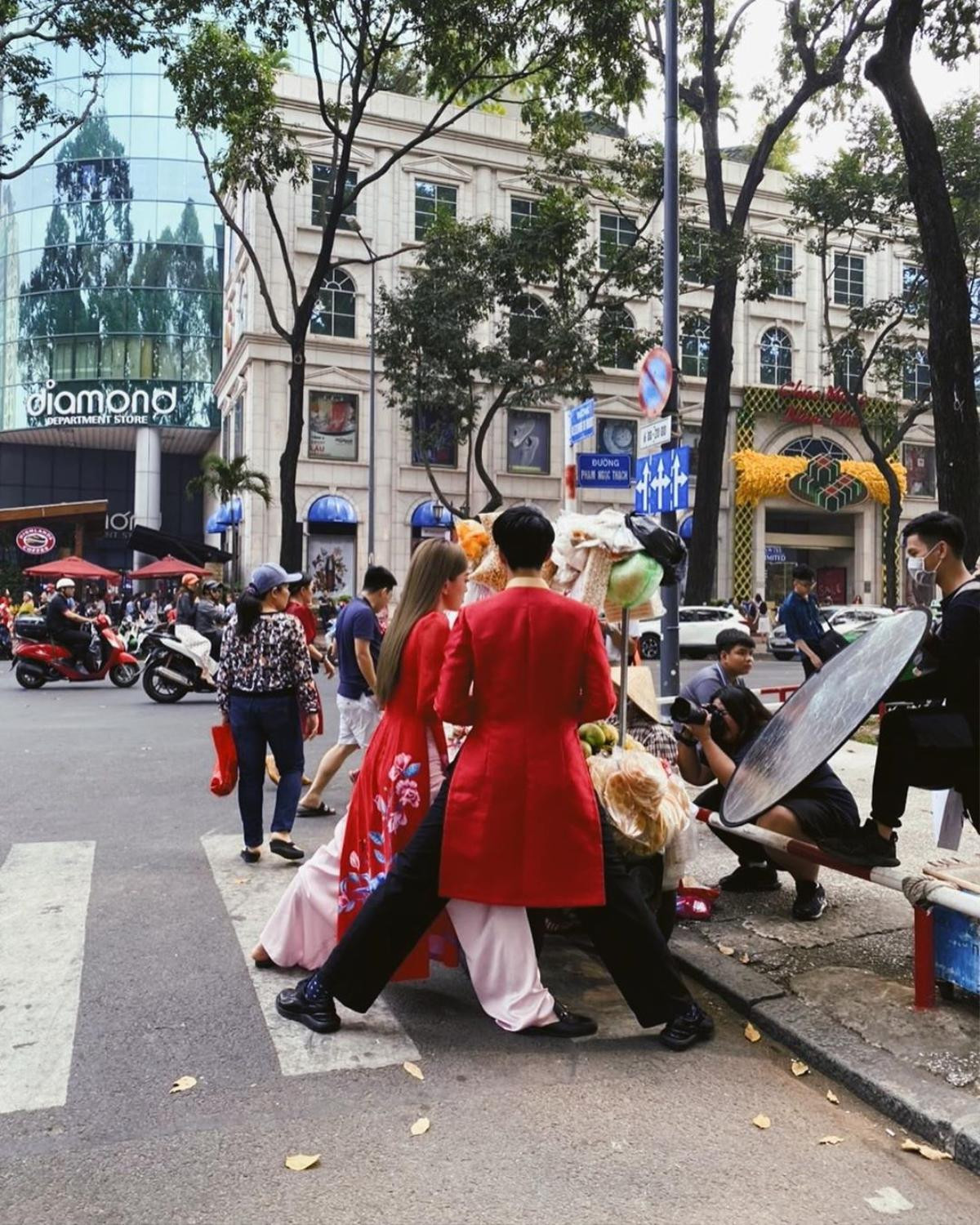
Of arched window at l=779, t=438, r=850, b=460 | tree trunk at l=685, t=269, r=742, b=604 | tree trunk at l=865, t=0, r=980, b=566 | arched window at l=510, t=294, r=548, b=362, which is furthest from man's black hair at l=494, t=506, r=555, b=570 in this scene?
arched window at l=779, t=438, r=850, b=460

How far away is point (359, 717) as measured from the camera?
7.20 meters

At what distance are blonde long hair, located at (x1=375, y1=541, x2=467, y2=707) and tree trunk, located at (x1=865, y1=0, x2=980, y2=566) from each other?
26.3ft

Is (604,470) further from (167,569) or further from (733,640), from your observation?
(167,569)

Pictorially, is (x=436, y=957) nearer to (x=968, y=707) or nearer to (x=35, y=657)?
(x=968, y=707)

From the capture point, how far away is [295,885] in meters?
4.14

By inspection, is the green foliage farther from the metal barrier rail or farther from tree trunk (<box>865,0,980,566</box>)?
the metal barrier rail

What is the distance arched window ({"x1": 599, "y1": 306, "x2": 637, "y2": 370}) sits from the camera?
25.3 meters

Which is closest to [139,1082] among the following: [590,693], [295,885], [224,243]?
[295,885]

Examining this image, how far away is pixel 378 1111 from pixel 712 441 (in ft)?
60.2

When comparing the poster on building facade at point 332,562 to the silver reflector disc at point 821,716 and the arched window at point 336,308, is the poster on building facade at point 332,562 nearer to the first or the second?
the arched window at point 336,308

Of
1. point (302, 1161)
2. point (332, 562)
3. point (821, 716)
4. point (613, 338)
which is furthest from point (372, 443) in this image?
point (302, 1161)

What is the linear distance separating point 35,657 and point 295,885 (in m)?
12.9

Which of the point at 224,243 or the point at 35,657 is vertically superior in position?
the point at 224,243

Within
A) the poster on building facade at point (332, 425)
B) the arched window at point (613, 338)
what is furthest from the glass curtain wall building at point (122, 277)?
the arched window at point (613, 338)
